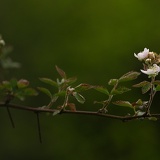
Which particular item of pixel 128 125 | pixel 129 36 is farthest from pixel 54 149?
pixel 129 36

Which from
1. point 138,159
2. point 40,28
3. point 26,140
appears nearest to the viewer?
point 138,159

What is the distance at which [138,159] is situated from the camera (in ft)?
7.81

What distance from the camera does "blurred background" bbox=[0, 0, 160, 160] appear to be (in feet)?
8.01

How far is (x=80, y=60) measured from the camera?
261cm

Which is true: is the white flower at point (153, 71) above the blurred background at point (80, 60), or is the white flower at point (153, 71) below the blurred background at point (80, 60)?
above

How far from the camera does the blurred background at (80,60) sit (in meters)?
2.44

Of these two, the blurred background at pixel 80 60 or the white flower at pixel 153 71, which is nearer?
the white flower at pixel 153 71

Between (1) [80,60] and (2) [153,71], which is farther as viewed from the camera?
(1) [80,60]

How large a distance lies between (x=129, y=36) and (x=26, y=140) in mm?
852

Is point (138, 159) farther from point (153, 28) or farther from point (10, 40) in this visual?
point (10, 40)

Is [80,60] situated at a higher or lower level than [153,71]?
lower

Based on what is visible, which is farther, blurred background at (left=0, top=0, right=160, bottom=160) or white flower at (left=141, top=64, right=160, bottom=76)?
blurred background at (left=0, top=0, right=160, bottom=160)

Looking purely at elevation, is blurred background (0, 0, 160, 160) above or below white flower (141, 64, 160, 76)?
below

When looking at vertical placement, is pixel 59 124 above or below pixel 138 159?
above
